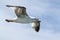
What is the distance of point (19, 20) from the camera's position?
15212cm

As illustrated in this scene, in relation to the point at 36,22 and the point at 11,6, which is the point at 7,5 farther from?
the point at 36,22

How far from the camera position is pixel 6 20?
149250 mm

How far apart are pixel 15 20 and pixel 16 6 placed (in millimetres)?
4073

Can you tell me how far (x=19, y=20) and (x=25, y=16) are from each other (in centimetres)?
192

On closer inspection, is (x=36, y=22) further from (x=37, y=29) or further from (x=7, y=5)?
(x=7, y=5)

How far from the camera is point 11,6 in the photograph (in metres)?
149

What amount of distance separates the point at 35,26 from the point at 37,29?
93 cm

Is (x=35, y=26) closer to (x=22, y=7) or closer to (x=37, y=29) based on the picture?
(x=37, y=29)

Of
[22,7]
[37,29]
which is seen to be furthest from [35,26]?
[22,7]

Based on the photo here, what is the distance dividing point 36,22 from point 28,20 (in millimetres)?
3875

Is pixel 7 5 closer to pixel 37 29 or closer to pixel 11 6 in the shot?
pixel 11 6

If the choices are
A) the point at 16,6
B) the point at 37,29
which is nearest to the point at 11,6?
the point at 16,6

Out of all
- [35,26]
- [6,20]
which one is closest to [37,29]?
[35,26]

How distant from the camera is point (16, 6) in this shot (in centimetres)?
14950
